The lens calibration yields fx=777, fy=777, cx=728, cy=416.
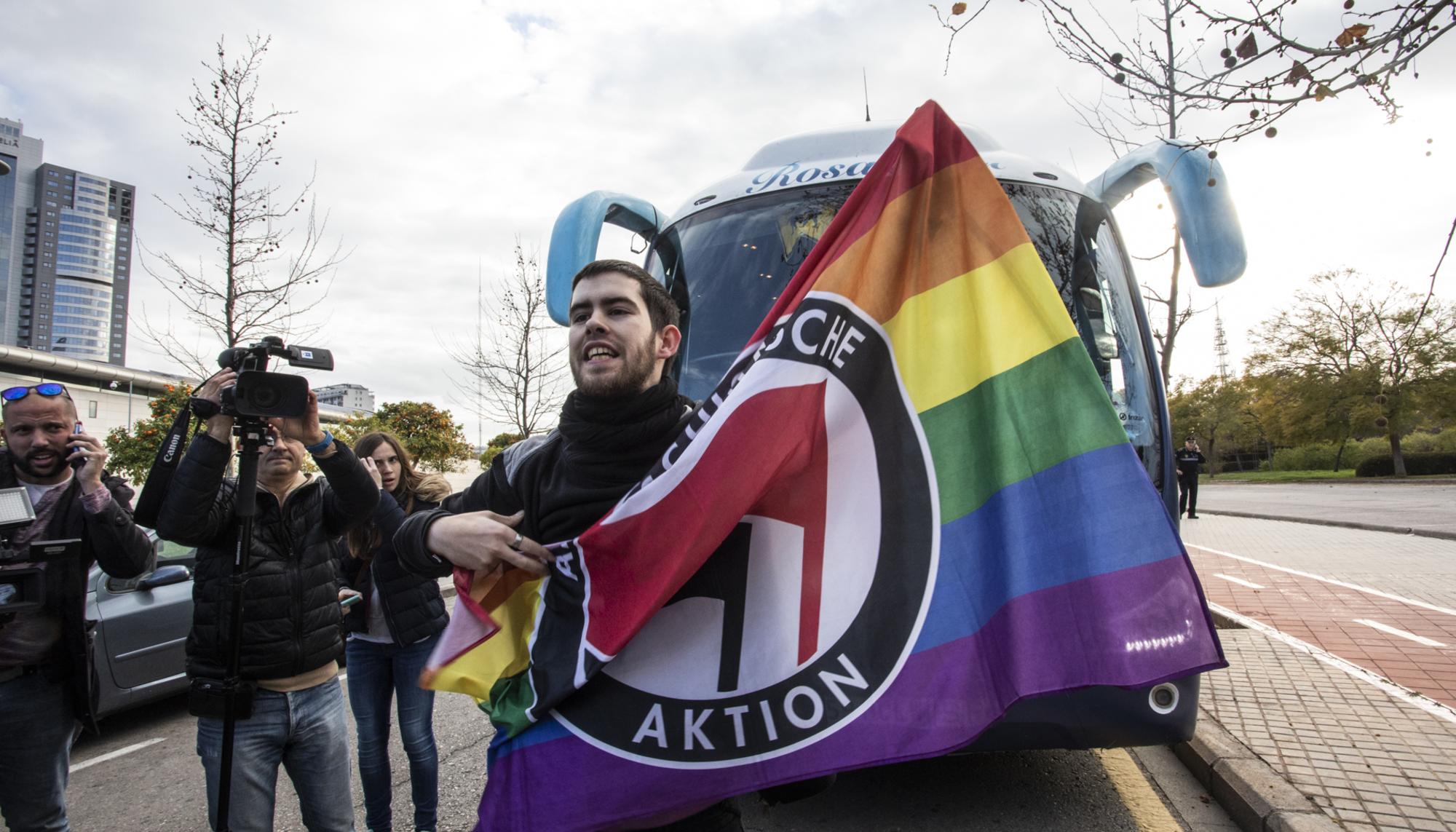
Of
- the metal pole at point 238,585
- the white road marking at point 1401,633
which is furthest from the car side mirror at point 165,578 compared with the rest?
the white road marking at point 1401,633

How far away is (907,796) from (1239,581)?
23.4ft

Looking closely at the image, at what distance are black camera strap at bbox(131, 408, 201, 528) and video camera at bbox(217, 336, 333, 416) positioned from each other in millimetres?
229

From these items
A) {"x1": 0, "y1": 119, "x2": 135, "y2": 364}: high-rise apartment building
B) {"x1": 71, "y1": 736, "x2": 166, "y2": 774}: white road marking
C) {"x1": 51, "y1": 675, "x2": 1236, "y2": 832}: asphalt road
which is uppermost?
{"x1": 0, "y1": 119, "x2": 135, "y2": 364}: high-rise apartment building

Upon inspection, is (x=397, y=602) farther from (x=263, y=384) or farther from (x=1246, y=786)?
(x=1246, y=786)

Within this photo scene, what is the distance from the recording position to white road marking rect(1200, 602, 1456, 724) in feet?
14.2

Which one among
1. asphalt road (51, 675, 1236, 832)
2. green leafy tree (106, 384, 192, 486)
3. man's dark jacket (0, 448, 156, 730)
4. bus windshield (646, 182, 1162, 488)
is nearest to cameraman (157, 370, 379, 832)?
man's dark jacket (0, 448, 156, 730)

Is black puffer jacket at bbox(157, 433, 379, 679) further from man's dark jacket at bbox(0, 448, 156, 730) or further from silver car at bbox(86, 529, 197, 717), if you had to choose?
silver car at bbox(86, 529, 197, 717)

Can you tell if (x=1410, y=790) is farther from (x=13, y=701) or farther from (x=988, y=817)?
(x=13, y=701)

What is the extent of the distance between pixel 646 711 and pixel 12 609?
8.21 ft

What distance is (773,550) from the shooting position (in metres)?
1.73

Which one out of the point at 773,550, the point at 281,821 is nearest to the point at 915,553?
the point at 773,550

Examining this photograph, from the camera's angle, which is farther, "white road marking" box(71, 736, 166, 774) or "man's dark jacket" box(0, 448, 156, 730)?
"white road marking" box(71, 736, 166, 774)

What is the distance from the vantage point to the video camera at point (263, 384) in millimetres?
2645

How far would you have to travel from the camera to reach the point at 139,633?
564 cm
